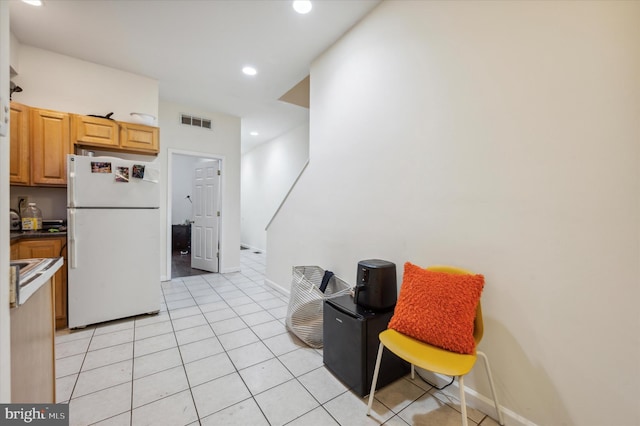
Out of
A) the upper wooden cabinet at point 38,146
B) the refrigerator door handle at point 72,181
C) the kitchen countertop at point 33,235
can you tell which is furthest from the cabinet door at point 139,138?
the kitchen countertop at point 33,235

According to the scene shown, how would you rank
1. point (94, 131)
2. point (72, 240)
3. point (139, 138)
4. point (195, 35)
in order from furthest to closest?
point (139, 138), point (94, 131), point (195, 35), point (72, 240)

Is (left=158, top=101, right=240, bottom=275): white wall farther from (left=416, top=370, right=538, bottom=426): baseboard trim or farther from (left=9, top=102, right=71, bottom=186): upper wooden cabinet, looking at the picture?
(left=416, top=370, right=538, bottom=426): baseboard trim

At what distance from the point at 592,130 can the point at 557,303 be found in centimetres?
84

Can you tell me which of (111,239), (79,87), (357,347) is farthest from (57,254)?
(357,347)

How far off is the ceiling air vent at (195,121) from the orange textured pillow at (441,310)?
4399mm

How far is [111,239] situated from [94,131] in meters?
1.29

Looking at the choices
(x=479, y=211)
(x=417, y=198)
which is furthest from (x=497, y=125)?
(x=417, y=198)

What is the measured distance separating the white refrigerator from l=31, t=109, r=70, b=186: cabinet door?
49 cm

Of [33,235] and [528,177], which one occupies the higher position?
[528,177]

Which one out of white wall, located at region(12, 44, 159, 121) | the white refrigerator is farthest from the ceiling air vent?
the white refrigerator

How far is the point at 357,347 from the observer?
1692mm

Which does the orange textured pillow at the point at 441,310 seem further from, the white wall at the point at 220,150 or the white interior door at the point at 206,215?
the white interior door at the point at 206,215

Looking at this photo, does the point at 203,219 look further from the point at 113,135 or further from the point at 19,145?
the point at 19,145

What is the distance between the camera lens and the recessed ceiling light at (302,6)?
7.07 ft
